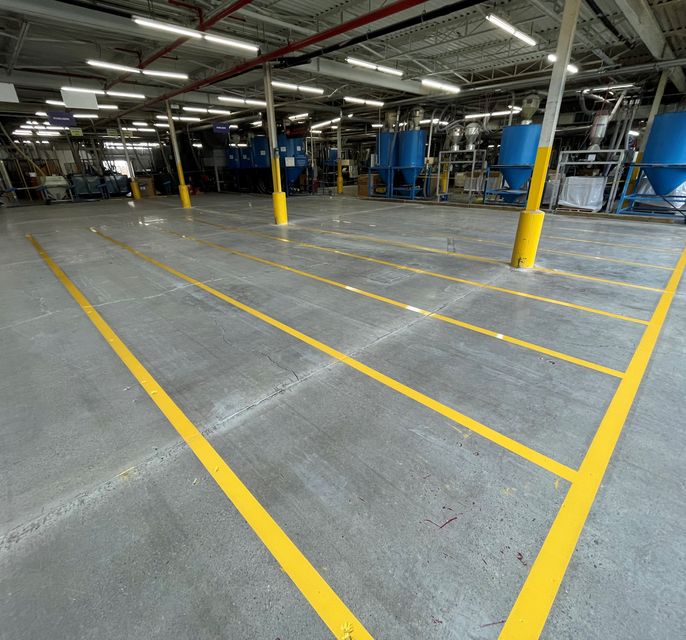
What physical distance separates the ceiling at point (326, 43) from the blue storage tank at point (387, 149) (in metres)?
2.26

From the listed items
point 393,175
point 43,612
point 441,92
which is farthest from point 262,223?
point 43,612

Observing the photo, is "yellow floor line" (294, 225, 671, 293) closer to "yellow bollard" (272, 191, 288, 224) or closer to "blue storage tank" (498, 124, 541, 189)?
"yellow bollard" (272, 191, 288, 224)

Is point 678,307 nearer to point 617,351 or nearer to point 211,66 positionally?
point 617,351

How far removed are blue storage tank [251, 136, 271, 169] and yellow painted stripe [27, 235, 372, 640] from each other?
882 inches

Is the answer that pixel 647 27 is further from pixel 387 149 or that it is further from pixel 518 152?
pixel 387 149

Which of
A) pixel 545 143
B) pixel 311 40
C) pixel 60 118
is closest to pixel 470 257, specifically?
pixel 545 143

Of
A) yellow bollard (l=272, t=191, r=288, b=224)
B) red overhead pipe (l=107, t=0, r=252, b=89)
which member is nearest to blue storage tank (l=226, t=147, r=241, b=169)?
red overhead pipe (l=107, t=0, r=252, b=89)

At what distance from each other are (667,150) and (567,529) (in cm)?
1377

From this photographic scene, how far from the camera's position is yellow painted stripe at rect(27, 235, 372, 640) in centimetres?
161

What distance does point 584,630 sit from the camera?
60.8 inches

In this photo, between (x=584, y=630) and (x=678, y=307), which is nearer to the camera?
(x=584, y=630)

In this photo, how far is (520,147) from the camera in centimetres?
1324

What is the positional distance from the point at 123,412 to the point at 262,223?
10674 millimetres

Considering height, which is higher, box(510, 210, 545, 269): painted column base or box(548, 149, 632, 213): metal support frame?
box(548, 149, 632, 213): metal support frame
